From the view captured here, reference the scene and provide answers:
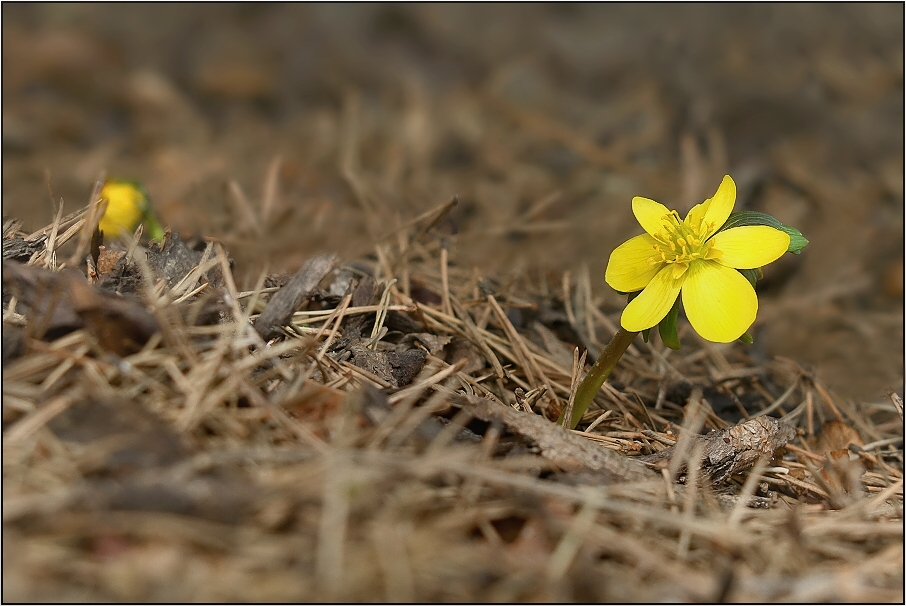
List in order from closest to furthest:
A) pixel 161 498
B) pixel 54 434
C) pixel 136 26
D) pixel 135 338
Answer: pixel 161 498 → pixel 54 434 → pixel 135 338 → pixel 136 26

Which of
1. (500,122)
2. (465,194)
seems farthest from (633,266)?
(500,122)

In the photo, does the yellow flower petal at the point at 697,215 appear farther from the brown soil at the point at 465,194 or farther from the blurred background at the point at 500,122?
the blurred background at the point at 500,122

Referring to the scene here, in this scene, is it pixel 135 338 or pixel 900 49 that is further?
pixel 900 49

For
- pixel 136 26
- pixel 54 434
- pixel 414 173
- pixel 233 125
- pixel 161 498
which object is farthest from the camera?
pixel 136 26

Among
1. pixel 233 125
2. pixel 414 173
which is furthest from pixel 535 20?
pixel 233 125

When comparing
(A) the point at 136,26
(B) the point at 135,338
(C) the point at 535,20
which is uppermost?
(C) the point at 535,20

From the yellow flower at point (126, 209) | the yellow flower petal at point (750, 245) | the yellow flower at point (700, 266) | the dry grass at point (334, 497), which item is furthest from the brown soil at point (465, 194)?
the yellow flower petal at point (750, 245)

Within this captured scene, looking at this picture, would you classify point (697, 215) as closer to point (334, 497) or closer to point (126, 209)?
point (334, 497)

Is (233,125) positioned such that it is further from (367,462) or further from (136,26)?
(367,462)
